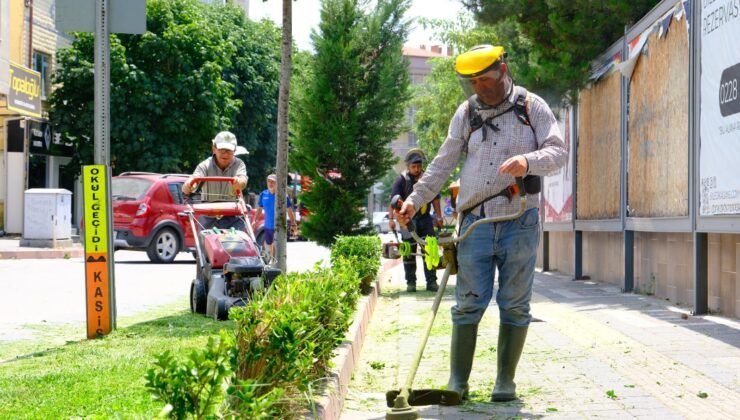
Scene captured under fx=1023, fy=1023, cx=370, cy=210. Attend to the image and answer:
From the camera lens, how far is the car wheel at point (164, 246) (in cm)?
2020

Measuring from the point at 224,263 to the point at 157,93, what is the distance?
90.9 feet

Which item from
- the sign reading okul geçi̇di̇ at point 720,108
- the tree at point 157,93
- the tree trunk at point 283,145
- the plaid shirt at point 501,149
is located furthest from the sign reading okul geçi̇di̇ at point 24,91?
the plaid shirt at point 501,149

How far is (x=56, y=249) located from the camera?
22.9 metres

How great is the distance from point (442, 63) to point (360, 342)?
1071 inches

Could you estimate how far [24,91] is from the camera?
27.4 meters

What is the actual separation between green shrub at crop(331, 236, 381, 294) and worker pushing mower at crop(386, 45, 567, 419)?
15.8 feet

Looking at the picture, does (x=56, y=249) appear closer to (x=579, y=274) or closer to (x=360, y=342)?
(x=579, y=274)

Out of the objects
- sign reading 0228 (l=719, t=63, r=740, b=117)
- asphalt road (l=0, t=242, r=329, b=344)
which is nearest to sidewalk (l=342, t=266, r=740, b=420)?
sign reading 0228 (l=719, t=63, r=740, b=117)

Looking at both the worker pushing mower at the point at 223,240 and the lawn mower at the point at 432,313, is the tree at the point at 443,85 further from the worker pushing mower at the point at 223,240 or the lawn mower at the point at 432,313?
the lawn mower at the point at 432,313

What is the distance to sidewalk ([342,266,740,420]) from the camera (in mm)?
5441

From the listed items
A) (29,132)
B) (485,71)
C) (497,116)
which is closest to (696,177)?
(497,116)

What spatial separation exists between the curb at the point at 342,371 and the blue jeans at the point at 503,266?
759 millimetres

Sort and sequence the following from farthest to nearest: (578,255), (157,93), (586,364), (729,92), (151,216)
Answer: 1. (157,93)
2. (151,216)
3. (578,255)
4. (729,92)
5. (586,364)

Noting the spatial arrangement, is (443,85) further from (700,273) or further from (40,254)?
(700,273)
